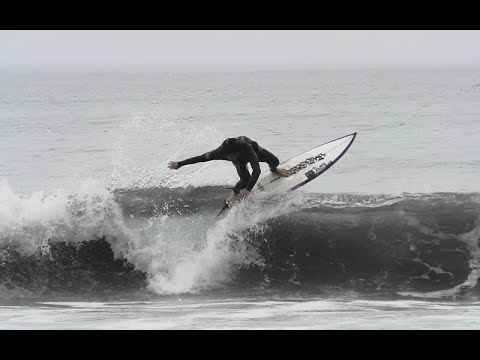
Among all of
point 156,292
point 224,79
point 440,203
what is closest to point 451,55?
point 224,79

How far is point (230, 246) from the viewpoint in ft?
35.1

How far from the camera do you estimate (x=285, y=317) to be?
914cm

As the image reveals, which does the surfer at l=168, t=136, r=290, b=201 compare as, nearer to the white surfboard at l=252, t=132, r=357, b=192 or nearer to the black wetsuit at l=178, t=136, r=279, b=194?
the black wetsuit at l=178, t=136, r=279, b=194

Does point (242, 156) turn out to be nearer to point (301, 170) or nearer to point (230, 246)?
point (301, 170)

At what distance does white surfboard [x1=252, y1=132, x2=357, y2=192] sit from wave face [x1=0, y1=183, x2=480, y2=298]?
27 cm

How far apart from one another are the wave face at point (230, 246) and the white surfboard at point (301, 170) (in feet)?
0.87

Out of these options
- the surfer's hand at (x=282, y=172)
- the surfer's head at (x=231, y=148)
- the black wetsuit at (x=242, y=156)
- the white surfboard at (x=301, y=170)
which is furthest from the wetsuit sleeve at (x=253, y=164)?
the surfer's hand at (x=282, y=172)

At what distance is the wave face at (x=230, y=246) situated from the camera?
10492mm

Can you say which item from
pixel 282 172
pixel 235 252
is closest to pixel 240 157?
pixel 282 172

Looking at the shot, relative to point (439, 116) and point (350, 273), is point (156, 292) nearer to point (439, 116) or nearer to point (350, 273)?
point (350, 273)

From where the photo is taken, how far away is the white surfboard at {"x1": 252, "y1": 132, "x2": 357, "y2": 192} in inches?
427

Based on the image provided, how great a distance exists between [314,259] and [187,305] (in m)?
2.16

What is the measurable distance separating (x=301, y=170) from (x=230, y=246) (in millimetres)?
1598

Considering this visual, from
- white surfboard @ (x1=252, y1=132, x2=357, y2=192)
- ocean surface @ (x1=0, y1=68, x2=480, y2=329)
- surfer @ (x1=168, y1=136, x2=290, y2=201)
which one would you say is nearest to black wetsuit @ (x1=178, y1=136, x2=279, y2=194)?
surfer @ (x1=168, y1=136, x2=290, y2=201)
